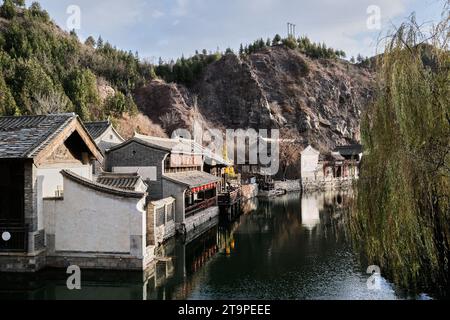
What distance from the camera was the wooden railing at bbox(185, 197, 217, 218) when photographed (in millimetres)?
26809

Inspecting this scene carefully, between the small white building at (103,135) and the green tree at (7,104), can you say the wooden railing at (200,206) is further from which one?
the green tree at (7,104)

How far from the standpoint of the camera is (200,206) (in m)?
29.5

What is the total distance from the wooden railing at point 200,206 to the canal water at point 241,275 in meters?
1.85

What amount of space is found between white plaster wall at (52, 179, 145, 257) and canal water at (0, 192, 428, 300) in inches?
42.9

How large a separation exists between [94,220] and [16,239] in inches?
112

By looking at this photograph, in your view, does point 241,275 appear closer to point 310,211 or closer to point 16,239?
point 16,239

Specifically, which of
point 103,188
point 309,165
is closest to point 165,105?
point 309,165

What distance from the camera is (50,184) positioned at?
15.7 m

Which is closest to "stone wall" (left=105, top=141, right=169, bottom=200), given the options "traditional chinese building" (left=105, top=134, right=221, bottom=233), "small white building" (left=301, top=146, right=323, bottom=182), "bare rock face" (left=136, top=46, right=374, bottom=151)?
"traditional chinese building" (left=105, top=134, right=221, bottom=233)

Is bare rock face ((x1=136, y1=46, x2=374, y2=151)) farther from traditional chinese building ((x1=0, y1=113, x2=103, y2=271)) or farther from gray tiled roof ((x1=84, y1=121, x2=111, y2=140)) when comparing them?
traditional chinese building ((x1=0, y1=113, x2=103, y2=271))

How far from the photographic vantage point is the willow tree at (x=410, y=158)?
8.54 meters

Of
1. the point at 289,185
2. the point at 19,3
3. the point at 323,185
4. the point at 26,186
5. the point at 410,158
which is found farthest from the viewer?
the point at 19,3

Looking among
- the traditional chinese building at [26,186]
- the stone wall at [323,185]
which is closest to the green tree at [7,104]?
the traditional chinese building at [26,186]
